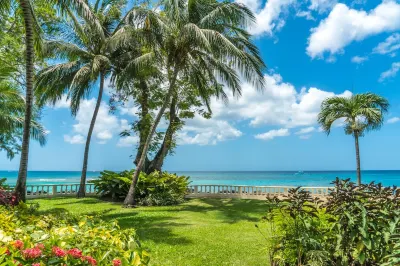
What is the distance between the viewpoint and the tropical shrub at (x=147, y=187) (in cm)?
1179

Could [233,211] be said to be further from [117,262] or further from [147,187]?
[117,262]

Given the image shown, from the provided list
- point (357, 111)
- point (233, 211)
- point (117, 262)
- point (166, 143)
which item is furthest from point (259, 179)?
point (117, 262)

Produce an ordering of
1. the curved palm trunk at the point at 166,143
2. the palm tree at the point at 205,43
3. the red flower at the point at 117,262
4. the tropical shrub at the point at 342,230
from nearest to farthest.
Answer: the red flower at the point at 117,262, the tropical shrub at the point at 342,230, the palm tree at the point at 205,43, the curved palm trunk at the point at 166,143

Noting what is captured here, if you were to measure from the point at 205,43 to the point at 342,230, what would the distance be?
754 cm

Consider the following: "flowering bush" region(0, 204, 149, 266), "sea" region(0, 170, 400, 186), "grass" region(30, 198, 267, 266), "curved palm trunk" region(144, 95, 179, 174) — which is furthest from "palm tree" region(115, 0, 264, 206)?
"sea" region(0, 170, 400, 186)

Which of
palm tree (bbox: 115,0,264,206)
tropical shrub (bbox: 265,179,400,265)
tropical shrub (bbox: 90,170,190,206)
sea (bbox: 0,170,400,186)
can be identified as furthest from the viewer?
sea (bbox: 0,170,400,186)

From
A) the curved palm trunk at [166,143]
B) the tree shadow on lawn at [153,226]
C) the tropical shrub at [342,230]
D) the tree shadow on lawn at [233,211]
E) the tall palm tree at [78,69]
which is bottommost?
the tree shadow on lawn at [153,226]

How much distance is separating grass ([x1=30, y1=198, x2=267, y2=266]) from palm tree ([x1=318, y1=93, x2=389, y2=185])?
4.77 metres

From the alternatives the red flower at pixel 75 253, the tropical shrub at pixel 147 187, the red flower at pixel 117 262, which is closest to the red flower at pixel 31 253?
the red flower at pixel 75 253

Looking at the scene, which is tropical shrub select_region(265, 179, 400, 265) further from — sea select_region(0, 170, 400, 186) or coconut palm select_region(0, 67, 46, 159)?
sea select_region(0, 170, 400, 186)

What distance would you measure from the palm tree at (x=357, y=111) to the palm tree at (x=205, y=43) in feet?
11.1

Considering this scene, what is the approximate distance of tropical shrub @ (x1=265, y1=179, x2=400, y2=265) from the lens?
2.96 meters

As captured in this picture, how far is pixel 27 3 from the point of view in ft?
21.5

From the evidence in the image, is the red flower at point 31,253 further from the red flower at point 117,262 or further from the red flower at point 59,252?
the red flower at point 117,262
